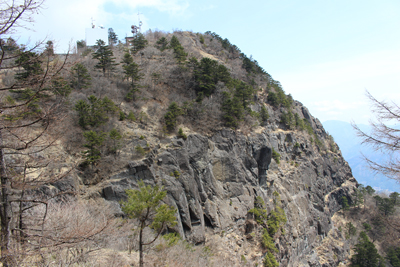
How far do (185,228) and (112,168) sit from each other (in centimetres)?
866

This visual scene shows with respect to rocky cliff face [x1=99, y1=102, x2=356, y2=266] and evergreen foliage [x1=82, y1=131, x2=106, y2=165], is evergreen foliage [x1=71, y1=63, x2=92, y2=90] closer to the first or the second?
evergreen foliage [x1=82, y1=131, x2=106, y2=165]

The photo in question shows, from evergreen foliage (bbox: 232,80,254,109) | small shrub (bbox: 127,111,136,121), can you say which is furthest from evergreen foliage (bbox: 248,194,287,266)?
small shrub (bbox: 127,111,136,121)

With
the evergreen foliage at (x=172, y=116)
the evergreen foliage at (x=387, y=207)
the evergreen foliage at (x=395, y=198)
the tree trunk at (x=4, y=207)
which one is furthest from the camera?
the evergreen foliage at (x=395, y=198)

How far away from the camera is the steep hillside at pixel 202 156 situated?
65.3ft

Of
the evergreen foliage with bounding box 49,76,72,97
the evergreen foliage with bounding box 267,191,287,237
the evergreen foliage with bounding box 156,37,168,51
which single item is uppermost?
the evergreen foliage with bounding box 156,37,168,51

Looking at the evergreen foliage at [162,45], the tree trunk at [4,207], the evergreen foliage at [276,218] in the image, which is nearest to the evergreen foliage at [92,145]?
the tree trunk at [4,207]

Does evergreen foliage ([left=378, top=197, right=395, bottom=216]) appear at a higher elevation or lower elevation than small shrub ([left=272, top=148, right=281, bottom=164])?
lower

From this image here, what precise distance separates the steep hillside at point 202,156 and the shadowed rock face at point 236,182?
0.38 feet

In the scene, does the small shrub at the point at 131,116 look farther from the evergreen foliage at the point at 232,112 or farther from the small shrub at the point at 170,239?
the small shrub at the point at 170,239

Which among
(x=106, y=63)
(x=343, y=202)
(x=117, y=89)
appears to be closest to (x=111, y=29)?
(x=106, y=63)

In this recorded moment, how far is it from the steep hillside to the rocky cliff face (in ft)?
0.36

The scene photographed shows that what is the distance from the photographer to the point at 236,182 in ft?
91.2

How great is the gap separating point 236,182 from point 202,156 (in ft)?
19.8

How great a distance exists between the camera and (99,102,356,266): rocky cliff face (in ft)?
68.6
